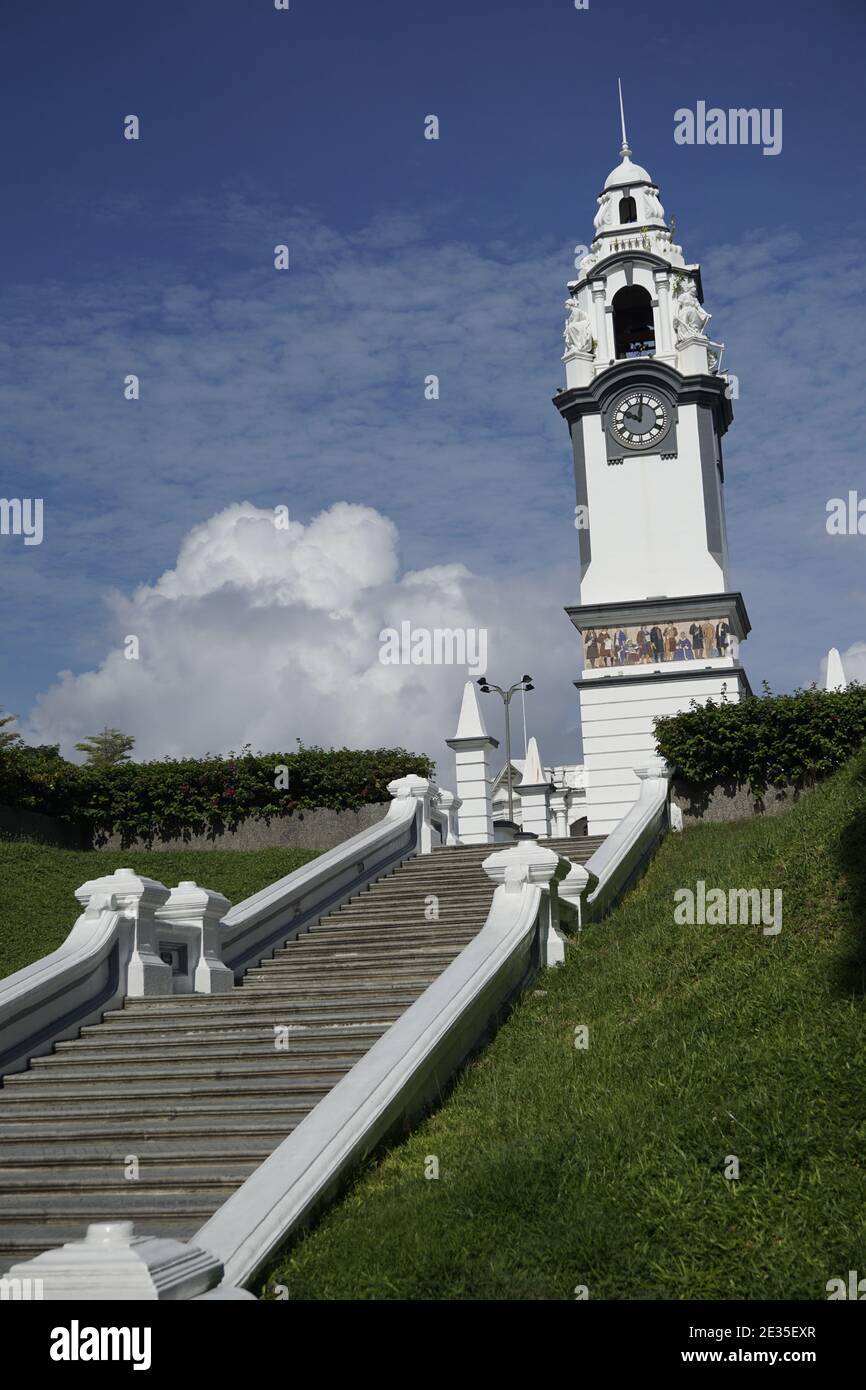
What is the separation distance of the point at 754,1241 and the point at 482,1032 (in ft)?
14.5

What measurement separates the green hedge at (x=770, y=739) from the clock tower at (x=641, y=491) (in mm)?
8118

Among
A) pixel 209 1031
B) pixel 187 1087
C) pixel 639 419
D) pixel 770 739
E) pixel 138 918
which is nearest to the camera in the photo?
pixel 187 1087

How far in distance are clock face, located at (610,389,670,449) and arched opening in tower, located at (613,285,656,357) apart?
215 centimetres

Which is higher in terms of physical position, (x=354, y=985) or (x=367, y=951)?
(x=367, y=951)

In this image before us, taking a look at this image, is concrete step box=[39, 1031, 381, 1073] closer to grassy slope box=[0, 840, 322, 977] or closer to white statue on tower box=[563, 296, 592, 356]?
grassy slope box=[0, 840, 322, 977]

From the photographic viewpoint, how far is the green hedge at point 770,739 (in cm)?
2331

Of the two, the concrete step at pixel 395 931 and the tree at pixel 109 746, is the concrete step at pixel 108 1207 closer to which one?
the concrete step at pixel 395 931

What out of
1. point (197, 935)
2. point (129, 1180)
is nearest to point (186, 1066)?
point (129, 1180)

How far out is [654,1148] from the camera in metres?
8.21

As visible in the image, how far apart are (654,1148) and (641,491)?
29.4 meters

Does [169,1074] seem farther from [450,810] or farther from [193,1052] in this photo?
[450,810]

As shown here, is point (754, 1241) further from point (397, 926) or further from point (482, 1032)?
point (397, 926)

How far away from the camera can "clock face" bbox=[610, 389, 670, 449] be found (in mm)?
36250
